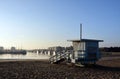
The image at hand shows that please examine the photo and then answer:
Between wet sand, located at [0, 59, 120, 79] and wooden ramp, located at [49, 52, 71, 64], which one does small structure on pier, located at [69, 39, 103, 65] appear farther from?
wet sand, located at [0, 59, 120, 79]

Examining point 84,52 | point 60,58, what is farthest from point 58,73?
point 60,58

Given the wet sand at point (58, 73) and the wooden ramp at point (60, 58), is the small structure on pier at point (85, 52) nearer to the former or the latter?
the wooden ramp at point (60, 58)

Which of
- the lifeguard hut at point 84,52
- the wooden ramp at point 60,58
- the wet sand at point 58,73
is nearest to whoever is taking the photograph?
the wet sand at point 58,73

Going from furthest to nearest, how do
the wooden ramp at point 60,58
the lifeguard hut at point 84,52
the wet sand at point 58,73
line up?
the wooden ramp at point 60,58 < the lifeguard hut at point 84,52 < the wet sand at point 58,73

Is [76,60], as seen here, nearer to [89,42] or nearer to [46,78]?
[89,42]

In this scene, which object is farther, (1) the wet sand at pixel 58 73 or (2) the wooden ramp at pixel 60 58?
(2) the wooden ramp at pixel 60 58

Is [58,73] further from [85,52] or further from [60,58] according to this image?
[60,58]

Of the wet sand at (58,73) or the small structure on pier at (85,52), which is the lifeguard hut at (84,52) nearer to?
the small structure on pier at (85,52)

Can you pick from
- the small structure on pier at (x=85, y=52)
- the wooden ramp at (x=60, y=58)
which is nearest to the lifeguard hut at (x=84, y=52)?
the small structure on pier at (x=85, y=52)

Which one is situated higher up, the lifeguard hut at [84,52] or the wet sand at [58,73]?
the lifeguard hut at [84,52]

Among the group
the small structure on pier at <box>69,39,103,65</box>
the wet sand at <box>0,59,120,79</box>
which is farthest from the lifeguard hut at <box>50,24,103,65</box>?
the wet sand at <box>0,59,120,79</box>

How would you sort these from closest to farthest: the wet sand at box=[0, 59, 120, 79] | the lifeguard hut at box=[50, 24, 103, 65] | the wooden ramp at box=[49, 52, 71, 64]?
the wet sand at box=[0, 59, 120, 79], the lifeguard hut at box=[50, 24, 103, 65], the wooden ramp at box=[49, 52, 71, 64]

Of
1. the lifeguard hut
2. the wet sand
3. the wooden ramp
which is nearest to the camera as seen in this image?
the wet sand

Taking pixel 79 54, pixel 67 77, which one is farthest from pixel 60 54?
pixel 67 77
